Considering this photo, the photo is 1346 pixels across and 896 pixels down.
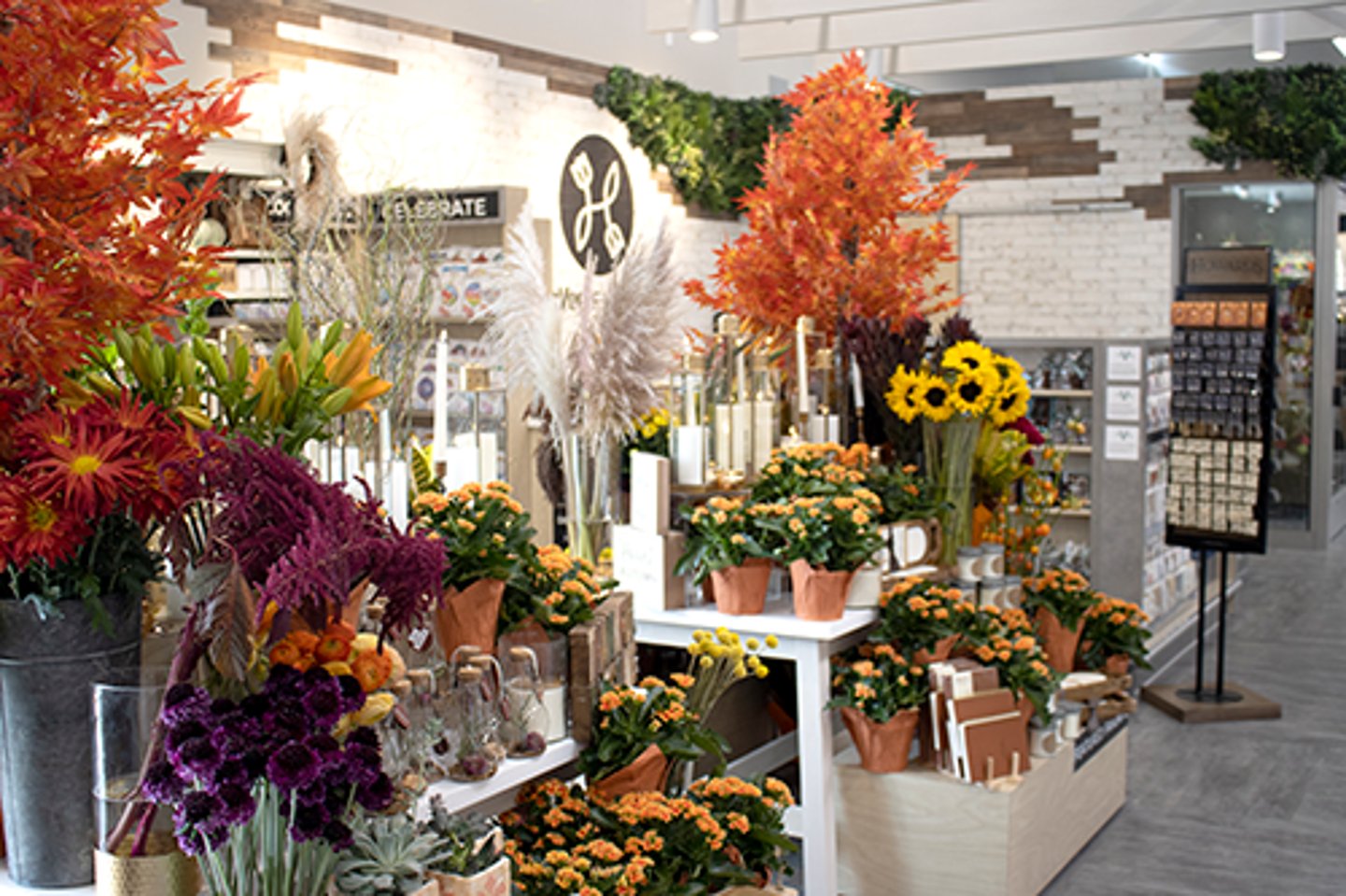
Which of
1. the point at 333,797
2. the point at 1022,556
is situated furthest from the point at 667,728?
the point at 1022,556

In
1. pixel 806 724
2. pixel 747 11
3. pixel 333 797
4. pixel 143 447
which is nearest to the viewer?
pixel 333 797

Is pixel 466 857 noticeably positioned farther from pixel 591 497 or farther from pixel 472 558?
pixel 591 497

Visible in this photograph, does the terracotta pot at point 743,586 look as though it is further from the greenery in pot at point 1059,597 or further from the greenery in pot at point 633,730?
the greenery in pot at point 1059,597

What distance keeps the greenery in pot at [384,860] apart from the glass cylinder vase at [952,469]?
2.59m

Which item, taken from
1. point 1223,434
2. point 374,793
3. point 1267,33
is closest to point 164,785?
point 374,793

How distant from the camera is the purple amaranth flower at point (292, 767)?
4.83 feet

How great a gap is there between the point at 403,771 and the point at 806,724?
5.99 ft

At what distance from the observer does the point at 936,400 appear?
4.11m

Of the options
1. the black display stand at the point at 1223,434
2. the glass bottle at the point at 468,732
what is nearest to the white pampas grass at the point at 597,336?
the glass bottle at the point at 468,732

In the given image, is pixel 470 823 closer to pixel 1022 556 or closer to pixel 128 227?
pixel 128 227

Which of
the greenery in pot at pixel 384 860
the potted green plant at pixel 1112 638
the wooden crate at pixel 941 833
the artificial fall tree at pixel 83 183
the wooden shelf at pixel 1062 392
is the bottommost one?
the wooden crate at pixel 941 833

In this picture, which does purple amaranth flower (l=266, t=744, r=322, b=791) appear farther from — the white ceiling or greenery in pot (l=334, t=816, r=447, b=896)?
the white ceiling

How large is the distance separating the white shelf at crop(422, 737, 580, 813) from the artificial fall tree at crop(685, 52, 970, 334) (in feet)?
8.21

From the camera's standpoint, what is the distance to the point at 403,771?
2.02 meters
